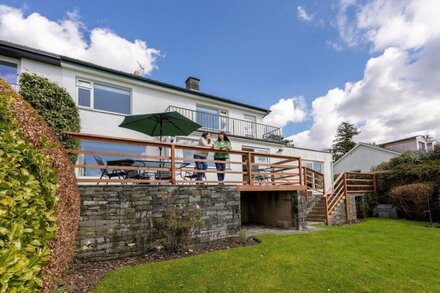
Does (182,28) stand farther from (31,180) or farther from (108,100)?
(31,180)

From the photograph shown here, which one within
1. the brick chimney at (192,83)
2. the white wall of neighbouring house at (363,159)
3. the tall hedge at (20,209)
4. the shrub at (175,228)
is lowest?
the shrub at (175,228)

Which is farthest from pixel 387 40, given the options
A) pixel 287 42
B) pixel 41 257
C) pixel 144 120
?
pixel 41 257

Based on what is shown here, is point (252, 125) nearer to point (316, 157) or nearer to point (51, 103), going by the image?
point (316, 157)

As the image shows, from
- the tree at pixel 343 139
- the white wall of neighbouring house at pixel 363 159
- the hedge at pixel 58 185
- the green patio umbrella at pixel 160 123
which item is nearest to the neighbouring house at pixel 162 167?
the green patio umbrella at pixel 160 123

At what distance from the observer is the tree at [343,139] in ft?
134

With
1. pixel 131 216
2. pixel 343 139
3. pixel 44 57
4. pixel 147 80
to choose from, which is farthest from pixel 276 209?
pixel 343 139

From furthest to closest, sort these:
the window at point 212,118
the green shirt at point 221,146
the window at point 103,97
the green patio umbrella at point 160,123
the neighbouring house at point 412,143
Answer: the neighbouring house at point 412,143 → the window at point 212,118 → the window at point 103,97 → the green shirt at point 221,146 → the green patio umbrella at point 160,123

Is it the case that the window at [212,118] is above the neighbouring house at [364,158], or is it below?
above

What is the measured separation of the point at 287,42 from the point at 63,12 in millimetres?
9864

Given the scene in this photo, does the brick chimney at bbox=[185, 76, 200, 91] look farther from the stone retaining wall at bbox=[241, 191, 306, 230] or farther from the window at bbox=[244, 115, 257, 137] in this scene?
the stone retaining wall at bbox=[241, 191, 306, 230]

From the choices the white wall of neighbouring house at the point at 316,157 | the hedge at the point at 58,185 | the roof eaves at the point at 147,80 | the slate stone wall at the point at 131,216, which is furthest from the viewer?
the white wall of neighbouring house at the point at 316,157

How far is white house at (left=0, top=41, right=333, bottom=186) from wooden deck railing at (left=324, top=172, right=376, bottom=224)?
4.16 m

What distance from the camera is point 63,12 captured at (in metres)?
9.98

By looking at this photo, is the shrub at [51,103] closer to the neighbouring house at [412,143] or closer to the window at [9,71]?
the window at [9,71]
